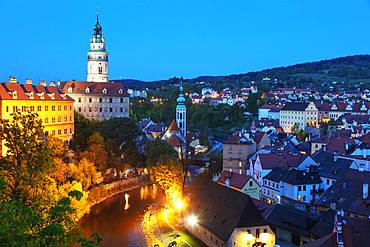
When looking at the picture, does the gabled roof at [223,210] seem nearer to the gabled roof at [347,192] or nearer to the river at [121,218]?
the river at [121,218]

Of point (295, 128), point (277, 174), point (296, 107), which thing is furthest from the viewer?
point (296, 107)

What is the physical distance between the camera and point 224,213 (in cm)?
2288

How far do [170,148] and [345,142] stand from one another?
14.8 m

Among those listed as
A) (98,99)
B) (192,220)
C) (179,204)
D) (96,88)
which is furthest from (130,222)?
(96,88)

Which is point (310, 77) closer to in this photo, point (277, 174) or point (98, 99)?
point (98, 99)

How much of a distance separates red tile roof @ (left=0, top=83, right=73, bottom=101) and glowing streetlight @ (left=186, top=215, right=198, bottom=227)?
19241mm

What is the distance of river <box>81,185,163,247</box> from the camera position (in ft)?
83.1

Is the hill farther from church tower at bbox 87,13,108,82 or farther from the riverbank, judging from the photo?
the riverbank

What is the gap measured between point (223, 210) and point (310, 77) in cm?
14418

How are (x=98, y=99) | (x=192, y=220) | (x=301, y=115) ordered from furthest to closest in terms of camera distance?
(x=301, y=115)
(x=98, y=99)
(x=192, y=220)

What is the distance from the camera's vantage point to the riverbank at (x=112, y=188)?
111 ft

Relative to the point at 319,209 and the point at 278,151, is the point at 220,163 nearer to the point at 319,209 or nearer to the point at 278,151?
the point at 278,151

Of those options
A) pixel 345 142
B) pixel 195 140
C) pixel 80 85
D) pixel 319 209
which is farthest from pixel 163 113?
pixel 319 209

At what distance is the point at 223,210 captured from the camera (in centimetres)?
2317
